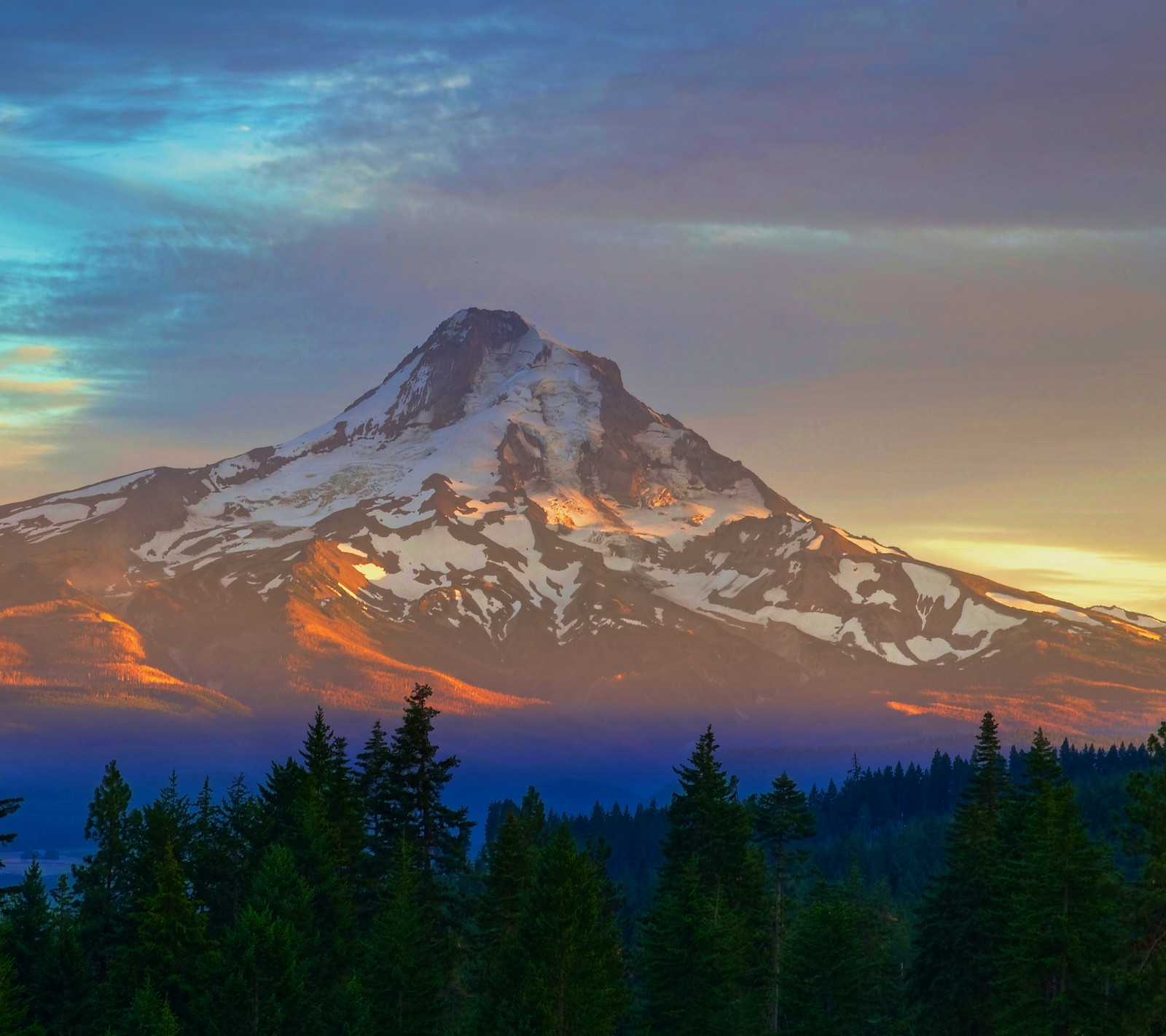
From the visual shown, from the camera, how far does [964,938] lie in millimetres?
69125

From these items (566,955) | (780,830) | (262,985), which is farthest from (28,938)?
(780,830)

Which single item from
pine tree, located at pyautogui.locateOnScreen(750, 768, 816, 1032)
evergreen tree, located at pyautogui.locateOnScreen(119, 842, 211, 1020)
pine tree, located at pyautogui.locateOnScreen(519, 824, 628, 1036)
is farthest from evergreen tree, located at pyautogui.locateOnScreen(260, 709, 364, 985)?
pine tree, located at pyautogui.locateOnScreen(750, 768, 816, 1032)

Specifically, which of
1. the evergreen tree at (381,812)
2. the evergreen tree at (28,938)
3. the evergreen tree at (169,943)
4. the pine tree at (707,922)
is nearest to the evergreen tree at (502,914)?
the evergreen tree at (381,812)

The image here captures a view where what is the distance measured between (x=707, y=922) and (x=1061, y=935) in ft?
45.0

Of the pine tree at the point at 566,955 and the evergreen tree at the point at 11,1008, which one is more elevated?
the pine tree at the point at 566,955

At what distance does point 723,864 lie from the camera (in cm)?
7300

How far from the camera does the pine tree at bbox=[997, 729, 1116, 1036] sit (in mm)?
55562

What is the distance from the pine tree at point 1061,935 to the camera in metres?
55.6

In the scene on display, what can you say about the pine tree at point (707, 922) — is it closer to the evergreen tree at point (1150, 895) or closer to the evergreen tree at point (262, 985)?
the evergreen tree at point (262, 985)

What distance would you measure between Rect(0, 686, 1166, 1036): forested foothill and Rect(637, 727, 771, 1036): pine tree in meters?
0.12

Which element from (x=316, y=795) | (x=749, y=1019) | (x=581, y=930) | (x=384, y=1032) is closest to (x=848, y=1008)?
(x=749, y=1019)

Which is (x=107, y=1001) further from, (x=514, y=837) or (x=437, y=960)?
(x=514, y=837)

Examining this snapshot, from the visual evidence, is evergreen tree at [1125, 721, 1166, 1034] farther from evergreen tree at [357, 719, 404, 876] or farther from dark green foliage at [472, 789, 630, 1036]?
evergreen tree at [357, 719, 404, 876]

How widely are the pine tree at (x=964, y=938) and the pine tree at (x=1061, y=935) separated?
728 centimetres
